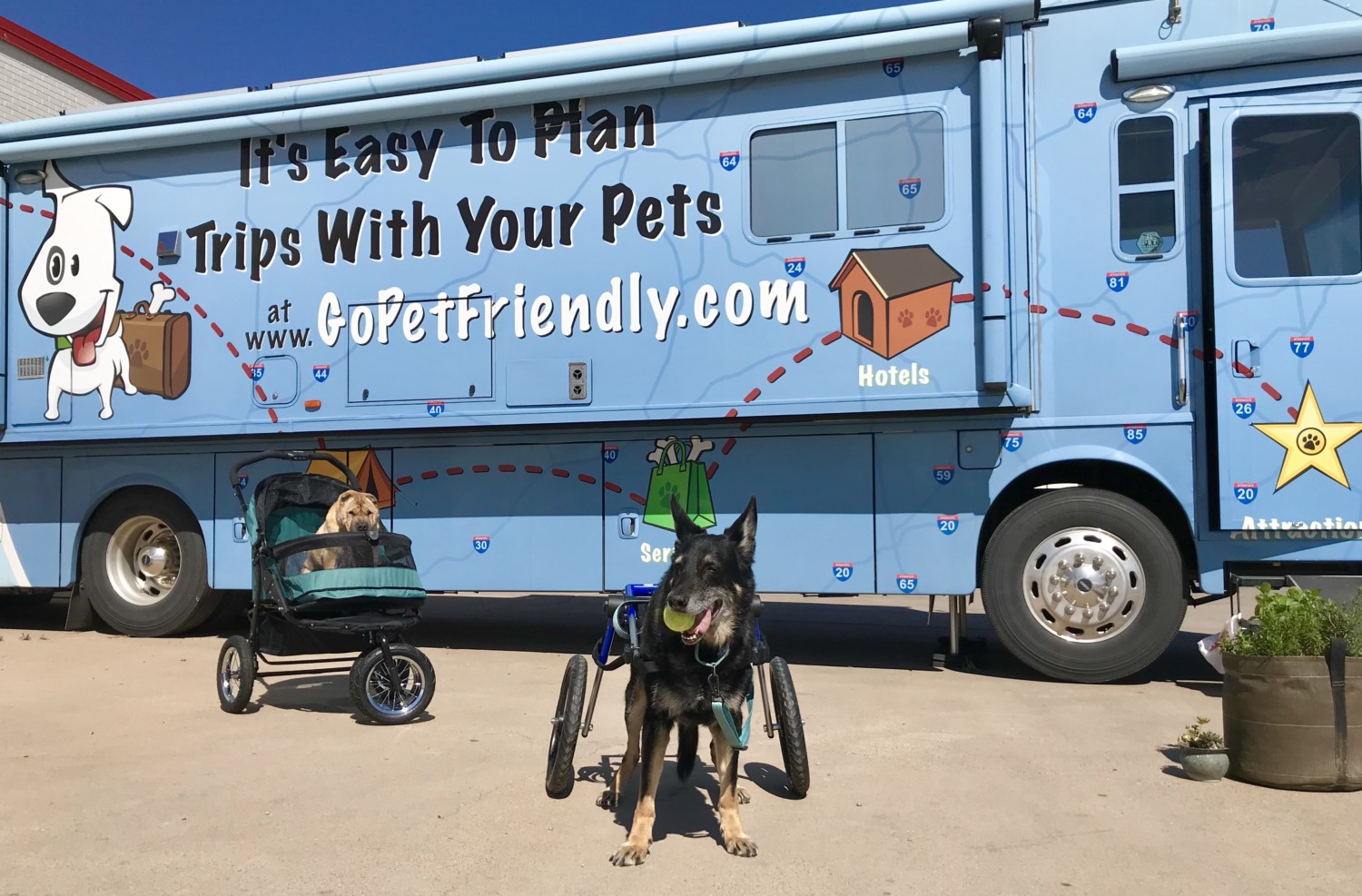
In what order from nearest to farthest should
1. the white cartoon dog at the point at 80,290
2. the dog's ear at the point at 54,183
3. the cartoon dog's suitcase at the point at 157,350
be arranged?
the cartoon dog's suitcase at the point at 157,350
the white cartoon dog at the point at 80,290
the dog's ear at the point at 54,183

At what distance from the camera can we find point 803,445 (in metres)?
7.44

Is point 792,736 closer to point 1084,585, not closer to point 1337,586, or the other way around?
point 1084,585

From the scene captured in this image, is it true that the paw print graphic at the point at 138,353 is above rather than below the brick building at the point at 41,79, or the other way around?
below

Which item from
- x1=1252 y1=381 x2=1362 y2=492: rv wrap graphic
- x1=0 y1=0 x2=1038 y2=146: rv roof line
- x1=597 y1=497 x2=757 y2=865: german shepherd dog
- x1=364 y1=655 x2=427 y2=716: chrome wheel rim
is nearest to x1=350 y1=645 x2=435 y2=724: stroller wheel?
x1=364 y1=655 x2=427 y2=716: chrome wheel rim

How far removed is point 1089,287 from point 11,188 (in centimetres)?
874

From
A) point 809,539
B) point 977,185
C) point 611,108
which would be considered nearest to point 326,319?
point 611,108

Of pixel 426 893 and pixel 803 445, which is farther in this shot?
pixel 803 445

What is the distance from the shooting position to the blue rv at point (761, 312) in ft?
21.8

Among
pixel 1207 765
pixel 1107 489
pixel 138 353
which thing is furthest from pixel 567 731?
pixel 138 353

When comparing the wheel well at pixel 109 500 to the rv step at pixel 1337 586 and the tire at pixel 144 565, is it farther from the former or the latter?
the rv step at pixel 1337 586

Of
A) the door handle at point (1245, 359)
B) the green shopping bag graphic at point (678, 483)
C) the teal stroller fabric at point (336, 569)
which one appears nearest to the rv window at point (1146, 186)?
the door handle at point (1245, 359)

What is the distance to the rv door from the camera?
643 centimetres

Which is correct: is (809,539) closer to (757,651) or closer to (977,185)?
(977,185)

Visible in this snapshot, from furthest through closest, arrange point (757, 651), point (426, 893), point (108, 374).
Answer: point (108, 374), point (757, 651), point (426, 893)
